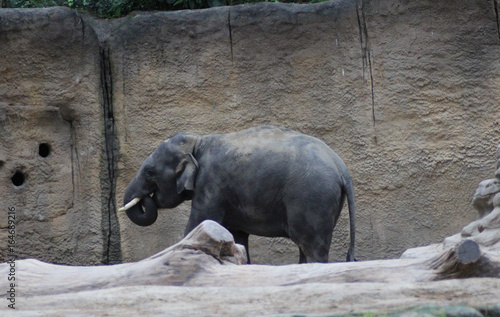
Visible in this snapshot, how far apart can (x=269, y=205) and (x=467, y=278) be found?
2.37 metres

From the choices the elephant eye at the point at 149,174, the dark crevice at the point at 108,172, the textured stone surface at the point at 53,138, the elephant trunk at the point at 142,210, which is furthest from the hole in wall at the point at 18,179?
the elephant eye at the point at 149,174

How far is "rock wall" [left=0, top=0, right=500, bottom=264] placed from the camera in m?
6.78

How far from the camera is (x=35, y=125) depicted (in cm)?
699

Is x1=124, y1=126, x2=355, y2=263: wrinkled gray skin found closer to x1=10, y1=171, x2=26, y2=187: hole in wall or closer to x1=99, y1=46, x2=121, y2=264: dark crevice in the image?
x1=99, y1=46, x2=121, y2=264: dark crevice

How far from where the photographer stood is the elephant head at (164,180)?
605 cm

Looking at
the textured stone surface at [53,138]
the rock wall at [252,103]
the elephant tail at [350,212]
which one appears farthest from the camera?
the textured stone surface at [53,138]

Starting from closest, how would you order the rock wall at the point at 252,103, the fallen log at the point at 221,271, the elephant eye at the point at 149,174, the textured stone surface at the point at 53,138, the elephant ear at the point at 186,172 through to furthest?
the fallen log at the point at 221,271
the elephant ear at the point at 186,172
the elephant eye at the point at 149,174
the rock wall at the point at 252,103
the textured stone surface at the point at 53,138

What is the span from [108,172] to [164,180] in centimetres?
104

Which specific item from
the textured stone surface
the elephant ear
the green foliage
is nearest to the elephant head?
the elephant ear

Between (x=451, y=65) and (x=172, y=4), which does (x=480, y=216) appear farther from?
(x=172, y=4)

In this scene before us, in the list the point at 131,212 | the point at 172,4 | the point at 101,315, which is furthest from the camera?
the point at 172,4

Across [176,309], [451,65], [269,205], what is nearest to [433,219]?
[451,65]

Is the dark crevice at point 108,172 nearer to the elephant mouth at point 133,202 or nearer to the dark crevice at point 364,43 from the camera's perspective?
the elephant mouth at point 133,202

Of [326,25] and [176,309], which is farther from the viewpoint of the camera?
[326,25]
